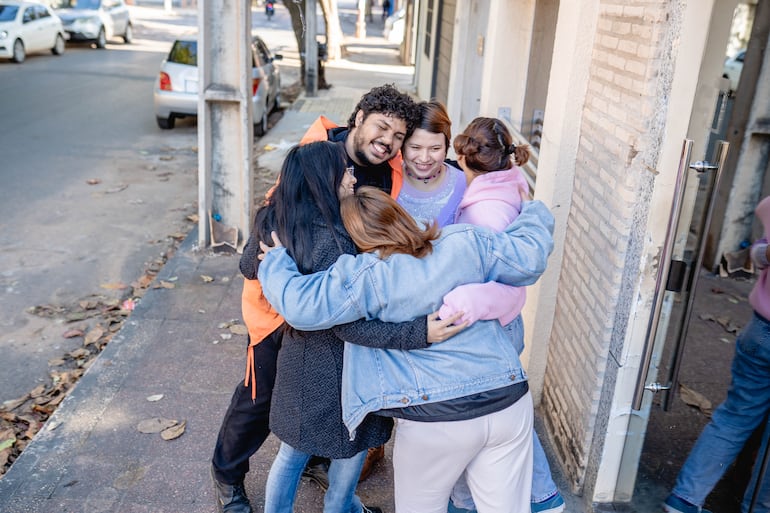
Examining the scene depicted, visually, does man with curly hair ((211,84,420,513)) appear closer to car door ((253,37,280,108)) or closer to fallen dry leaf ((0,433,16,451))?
fallen dry leaf ((0,433,16,451))

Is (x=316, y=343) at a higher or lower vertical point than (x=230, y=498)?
higher

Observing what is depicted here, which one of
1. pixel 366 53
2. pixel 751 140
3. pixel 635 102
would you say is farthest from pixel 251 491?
pixel 366 53

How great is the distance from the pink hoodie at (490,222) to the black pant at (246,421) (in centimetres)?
94

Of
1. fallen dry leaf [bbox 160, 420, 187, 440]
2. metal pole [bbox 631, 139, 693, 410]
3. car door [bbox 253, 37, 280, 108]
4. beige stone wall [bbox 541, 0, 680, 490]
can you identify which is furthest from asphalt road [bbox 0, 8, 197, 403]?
metal pole [bbox 631, 139, 693, 410]

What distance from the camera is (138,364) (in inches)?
195

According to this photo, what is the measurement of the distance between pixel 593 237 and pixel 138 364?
10.6ft

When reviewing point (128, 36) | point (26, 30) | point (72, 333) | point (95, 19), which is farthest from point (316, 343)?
point (128, 36)

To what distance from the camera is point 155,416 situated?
14.2 feet

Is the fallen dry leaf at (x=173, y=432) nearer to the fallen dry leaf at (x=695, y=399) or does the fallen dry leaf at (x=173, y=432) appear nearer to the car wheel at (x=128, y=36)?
the fallen dry leaf at (x=695, y=399)

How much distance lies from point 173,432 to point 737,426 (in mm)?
3043

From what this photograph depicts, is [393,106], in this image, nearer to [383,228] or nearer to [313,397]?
[383,228]

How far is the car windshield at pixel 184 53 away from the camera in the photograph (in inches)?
484

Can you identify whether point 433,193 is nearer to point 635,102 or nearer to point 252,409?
point 635,102

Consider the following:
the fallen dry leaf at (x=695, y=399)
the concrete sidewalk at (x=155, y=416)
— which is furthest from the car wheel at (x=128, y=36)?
the fallen dry leaf at (x=695, y=399)
